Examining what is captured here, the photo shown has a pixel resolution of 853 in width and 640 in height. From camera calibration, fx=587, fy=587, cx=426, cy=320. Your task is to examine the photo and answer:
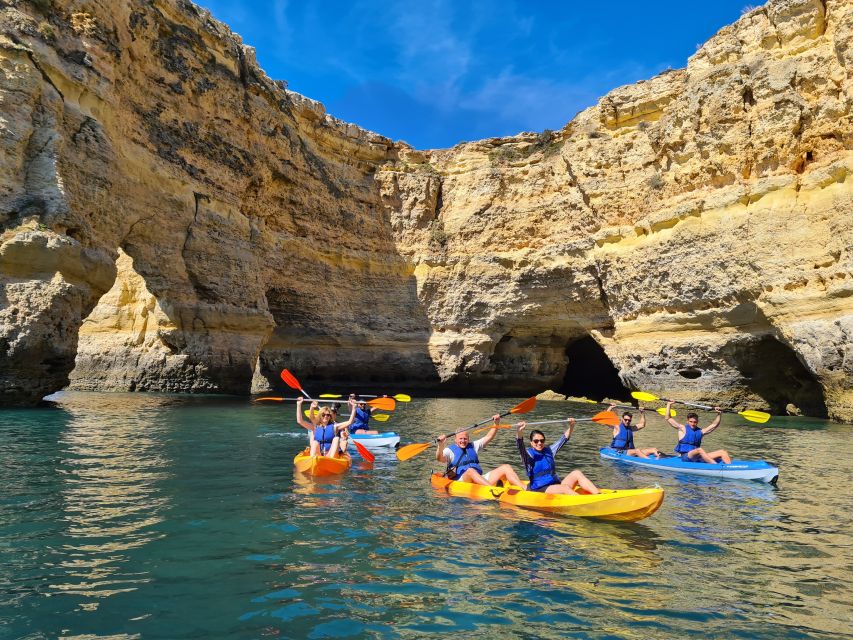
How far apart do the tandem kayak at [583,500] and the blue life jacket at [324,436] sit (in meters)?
3.05

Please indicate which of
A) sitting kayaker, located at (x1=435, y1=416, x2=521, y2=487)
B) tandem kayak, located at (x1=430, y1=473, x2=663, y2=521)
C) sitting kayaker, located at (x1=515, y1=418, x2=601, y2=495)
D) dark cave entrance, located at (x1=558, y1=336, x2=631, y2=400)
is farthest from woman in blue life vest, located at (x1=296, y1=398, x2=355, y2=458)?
dark cave entrance, located at (x1=558, y1=336, x2=631, y2=400)

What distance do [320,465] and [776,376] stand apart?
1871cm

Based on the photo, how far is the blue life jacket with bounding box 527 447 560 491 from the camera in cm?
742

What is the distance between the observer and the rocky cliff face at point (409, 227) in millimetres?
16125

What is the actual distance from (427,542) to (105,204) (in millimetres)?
16146

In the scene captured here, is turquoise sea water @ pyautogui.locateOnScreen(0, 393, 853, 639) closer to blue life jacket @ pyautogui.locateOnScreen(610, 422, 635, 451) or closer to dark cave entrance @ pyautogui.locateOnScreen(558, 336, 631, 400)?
blue life jacket @ pyautogui.locateOnScreen(610, 422, 635, 451)

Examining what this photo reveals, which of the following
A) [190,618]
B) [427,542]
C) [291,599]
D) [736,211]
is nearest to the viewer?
[190,618]

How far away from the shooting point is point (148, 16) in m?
20.4

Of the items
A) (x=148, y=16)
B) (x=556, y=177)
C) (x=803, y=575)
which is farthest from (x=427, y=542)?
(x=556, y=177)

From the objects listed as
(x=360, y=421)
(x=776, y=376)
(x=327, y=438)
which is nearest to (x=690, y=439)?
(x=327, y=438)

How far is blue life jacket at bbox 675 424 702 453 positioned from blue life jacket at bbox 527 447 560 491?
4264mm

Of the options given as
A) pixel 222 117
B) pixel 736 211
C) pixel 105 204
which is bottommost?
pixel 105 204

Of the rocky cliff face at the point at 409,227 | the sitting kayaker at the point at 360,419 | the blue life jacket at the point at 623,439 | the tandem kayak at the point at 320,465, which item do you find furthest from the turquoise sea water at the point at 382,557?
the rocky cliff face at the point at 409,227

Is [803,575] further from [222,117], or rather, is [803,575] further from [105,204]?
[222,117]
